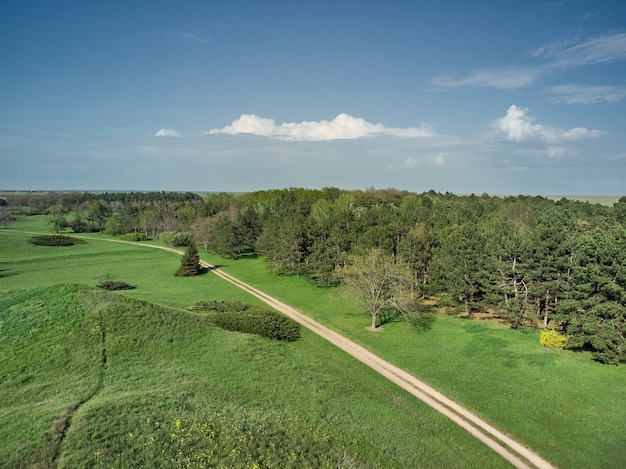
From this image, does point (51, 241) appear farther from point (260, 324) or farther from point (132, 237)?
point (260, 324)

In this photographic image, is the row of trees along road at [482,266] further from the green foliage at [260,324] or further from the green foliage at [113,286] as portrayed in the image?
the green foliage at [113,286]

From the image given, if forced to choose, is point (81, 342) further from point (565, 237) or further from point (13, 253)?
point (13, 253)

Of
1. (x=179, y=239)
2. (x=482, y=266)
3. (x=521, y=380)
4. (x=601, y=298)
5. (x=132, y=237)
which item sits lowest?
(x=521, y=380)

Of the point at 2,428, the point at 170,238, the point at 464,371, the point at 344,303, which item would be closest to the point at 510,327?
the point at 464,371

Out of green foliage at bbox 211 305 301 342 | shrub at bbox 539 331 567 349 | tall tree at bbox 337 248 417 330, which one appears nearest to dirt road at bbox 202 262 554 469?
green foliage at bbox 211 305 301 342

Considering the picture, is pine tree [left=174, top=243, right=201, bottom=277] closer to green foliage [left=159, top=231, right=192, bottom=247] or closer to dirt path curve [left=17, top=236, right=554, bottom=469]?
dirt path curve [left=17, top=236, right=554, bottom=469]

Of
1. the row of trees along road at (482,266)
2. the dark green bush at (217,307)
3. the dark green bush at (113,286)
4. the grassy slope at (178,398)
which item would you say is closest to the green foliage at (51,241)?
the dark green bush at (113,286)

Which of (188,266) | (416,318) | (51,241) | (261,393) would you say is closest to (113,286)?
(188,266)
